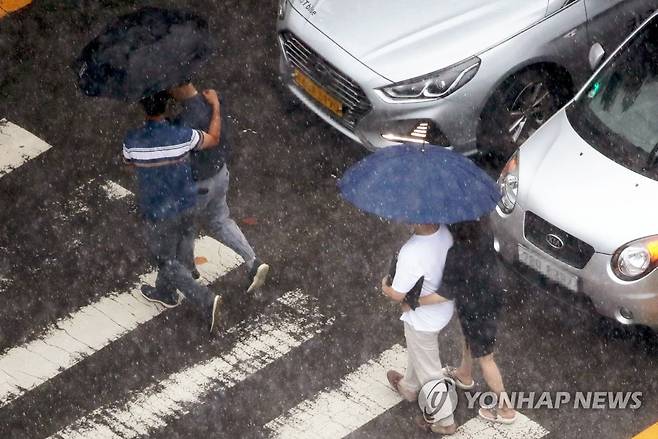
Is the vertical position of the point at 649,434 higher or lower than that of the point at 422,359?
lower

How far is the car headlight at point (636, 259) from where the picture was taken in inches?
334

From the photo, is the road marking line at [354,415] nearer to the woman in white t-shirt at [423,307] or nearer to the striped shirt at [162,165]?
the woman in white t-shirt at [423,307]

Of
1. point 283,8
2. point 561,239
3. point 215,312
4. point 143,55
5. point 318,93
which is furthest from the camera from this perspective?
point 283,8

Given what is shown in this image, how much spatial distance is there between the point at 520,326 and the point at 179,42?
318 cm

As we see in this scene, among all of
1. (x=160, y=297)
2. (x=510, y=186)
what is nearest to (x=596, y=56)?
(x=510, y=186)

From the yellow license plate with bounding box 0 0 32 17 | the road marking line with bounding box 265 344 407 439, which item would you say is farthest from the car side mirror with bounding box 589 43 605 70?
the yellow license plate with bounding box 0 0 32 17

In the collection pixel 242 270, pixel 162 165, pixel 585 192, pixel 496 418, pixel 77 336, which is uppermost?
pixel 162 165

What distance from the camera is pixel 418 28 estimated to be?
34.0ft

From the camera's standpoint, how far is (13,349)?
9.18 meters

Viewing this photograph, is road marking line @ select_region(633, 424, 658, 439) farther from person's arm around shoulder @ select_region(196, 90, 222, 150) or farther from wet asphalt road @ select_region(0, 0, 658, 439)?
person's arm around shoulder @ select_region(196, 90, 222, 150)

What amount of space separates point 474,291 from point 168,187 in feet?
7.47

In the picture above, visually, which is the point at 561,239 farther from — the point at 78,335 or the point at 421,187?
the point at 78,335

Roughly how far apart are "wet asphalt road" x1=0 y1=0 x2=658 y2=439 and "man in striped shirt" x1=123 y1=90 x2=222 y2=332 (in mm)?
403

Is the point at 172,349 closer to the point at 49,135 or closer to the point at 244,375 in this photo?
the point at 244,375
